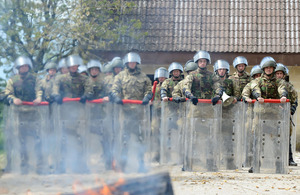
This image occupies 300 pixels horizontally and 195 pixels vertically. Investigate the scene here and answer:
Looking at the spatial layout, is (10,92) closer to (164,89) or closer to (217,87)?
(217,87)

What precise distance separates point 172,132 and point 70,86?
213 centimetres

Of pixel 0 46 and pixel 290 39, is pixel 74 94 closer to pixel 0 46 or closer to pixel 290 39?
pixel 0 46

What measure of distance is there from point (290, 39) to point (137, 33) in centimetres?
454

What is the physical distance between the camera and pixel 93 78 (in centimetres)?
756

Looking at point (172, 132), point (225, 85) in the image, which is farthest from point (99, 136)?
point (225, 85)

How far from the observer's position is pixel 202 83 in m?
8.51

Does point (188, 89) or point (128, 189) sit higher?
point (188, 89)

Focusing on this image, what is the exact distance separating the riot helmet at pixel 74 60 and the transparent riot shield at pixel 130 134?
994 millimetres

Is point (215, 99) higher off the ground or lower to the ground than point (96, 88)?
lower

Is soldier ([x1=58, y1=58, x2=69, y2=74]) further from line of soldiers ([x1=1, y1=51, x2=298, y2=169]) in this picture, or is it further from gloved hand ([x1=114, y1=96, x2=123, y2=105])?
gloved hand ([x1=114, y1=96, x2=123, y2=105])

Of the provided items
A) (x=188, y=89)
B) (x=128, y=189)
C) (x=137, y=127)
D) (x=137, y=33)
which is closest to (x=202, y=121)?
(x=188, y=89)

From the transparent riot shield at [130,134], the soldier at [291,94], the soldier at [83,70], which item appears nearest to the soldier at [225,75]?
the soldier at [291,94]

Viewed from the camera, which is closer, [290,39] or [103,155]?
[103,155]

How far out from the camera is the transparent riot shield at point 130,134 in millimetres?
7391
